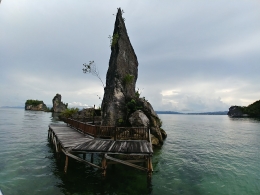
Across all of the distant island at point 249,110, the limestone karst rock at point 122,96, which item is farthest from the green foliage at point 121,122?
the distant island at point 249,110

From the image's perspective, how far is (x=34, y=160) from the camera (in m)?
15.4

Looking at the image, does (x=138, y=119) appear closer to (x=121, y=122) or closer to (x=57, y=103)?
(x=121, y=122)

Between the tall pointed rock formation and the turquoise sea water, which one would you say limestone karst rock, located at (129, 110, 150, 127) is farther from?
the turquoise sea water

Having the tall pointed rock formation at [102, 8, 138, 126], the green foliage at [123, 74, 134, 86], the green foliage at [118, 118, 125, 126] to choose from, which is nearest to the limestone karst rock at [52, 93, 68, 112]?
the tall pointed rock formation at [102, 8, 138, 126]

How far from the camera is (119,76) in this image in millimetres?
22703

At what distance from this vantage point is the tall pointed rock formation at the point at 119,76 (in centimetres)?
2102

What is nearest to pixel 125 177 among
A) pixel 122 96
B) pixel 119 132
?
pixel 119 132

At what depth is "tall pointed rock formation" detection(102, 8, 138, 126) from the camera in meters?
21.0

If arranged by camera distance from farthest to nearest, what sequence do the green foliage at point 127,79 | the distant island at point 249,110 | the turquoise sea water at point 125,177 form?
1. the distant island at point 249,110
2. the green foliage at point 127,79
3. the turquoise sea water at point 125,177

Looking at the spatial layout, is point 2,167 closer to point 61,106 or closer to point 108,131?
point 108,131

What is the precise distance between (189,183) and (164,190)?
7.88 ft

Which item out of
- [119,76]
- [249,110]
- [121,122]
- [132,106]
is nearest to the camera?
[121,122]

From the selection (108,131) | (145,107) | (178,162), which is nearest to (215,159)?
(178,162)

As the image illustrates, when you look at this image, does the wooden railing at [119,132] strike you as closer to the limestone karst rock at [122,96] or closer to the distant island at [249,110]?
the limestone karst rock at [122,96]
